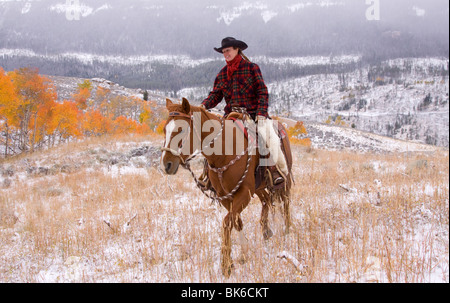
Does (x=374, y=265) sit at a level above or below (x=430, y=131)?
above

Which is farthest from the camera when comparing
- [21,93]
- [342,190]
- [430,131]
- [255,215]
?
[430,131]

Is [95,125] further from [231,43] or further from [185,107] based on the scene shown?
[185,107]

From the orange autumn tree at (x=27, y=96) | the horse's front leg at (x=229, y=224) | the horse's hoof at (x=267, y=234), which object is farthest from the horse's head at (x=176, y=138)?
the orange autumn tree at (x=27, y=96)

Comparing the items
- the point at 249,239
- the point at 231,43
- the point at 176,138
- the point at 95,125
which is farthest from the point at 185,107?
the point at 95,125

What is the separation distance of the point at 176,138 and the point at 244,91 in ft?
5.95

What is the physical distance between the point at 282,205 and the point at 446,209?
9.46 ft

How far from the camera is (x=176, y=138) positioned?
2621 mm

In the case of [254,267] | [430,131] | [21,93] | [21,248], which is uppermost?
[21,93]

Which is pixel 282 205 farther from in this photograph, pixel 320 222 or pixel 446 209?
pixel 446 209

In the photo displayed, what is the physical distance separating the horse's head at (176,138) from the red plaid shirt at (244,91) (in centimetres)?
117

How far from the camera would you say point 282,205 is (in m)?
4.64

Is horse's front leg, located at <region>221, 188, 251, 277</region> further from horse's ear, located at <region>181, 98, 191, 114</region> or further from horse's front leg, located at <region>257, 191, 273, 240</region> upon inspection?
horse's ear, located at <region>181, 98, 191, 114</region>

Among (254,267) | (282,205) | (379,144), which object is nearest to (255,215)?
(282,205)

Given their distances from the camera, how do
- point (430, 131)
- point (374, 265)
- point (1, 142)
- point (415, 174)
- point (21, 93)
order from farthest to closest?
point (430, 131) < point (1, 142) < point (21, 93) < point (415, 174) < point (374, 265)
